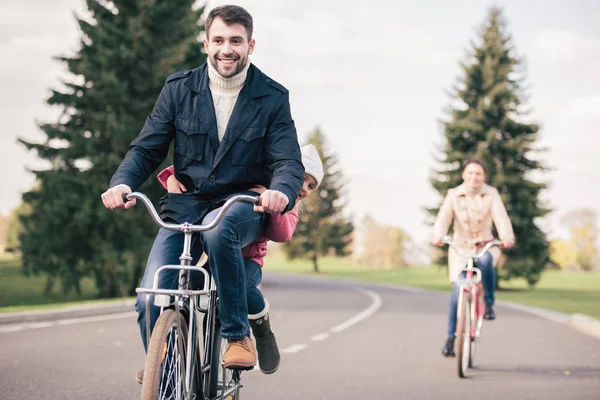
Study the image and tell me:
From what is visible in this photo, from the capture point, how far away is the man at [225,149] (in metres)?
4.02

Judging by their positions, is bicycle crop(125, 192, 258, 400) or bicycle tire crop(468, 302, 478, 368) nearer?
bicycle crop(125, 192, 258, 400)

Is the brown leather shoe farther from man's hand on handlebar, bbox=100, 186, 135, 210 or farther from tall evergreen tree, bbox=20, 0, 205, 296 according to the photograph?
tall evergreen tree, bbox=20, 0, 205, 296

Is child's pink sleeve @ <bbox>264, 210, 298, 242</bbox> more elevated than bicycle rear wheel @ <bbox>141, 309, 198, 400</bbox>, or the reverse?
child's pink sleeve @ <bbox>264, 210, 298, 242</bbox>

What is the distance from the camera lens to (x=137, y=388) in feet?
20.9

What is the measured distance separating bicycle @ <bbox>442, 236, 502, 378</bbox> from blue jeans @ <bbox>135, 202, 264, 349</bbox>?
12.9 ft

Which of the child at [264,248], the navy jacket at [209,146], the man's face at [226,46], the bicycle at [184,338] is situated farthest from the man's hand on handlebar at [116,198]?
the man's face at [226,46]

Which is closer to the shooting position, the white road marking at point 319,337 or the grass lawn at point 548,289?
the white road marking at point 319,337

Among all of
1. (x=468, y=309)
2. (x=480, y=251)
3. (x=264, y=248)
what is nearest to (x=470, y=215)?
(x=480, y=251)

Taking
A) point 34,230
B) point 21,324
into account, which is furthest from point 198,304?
point 34,230

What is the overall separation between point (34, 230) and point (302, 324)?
42.0ft

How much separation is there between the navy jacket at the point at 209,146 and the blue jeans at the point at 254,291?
0.48 m

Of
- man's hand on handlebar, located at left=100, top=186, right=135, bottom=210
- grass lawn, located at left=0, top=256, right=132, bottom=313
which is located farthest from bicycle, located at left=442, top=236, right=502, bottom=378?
grass lawn, located at left=0, top=256, right=132, bottom=313

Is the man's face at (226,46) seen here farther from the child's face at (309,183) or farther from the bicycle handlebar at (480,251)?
the bicycle handlebar at (480,251)

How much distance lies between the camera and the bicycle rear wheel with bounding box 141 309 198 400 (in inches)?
133
